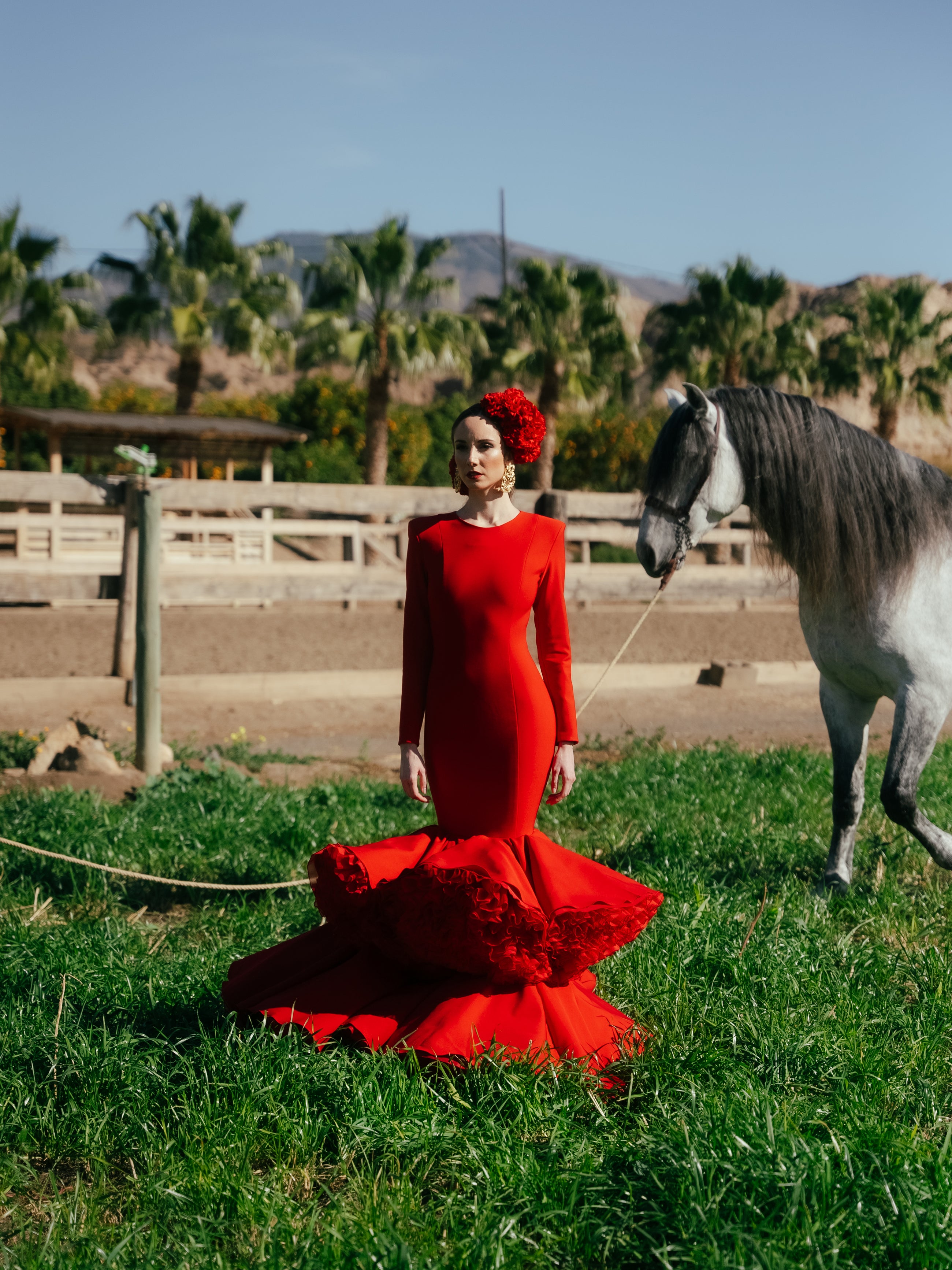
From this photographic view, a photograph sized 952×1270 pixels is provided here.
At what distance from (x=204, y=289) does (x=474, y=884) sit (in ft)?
84.8

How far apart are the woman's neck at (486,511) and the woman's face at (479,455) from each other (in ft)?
0.11

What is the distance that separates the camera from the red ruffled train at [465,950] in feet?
7.56

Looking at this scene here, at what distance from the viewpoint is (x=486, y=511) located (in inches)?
102

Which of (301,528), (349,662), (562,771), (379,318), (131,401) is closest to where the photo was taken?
(562,771)

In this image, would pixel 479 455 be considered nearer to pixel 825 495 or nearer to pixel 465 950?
pixel 465 950

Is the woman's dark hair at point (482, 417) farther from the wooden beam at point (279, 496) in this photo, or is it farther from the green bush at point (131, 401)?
the green bush at point (131, 401)

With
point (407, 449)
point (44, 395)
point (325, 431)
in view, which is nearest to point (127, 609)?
point (407, 449)

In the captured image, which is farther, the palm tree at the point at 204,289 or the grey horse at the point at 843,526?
the palm tree at the point at 204,289

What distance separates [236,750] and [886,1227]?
528 cm

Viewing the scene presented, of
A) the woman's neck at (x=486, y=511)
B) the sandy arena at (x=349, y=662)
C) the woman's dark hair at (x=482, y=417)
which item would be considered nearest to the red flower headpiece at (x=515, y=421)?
the woman's dark hair at (x=482, y=417)

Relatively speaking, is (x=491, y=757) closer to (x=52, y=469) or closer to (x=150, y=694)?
(x=150, y=694)

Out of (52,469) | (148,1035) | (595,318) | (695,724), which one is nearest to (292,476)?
(52,469)

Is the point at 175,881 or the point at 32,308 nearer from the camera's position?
the point at 175,881

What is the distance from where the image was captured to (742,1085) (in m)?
2.27
